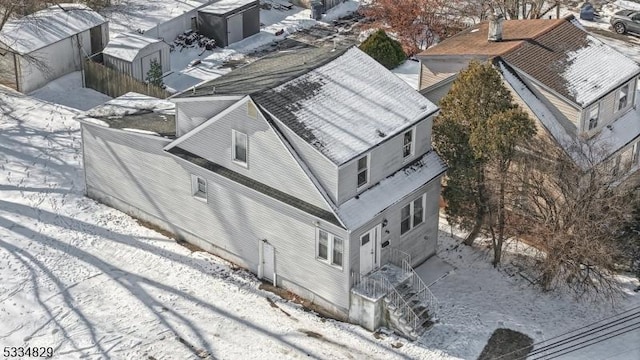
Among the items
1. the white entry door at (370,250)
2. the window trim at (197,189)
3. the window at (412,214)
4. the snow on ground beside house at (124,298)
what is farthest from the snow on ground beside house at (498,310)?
the window trim at (197,189)

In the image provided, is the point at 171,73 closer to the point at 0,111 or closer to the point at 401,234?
the point at 0,111

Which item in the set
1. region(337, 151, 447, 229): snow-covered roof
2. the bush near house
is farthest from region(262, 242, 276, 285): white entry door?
the bush near house

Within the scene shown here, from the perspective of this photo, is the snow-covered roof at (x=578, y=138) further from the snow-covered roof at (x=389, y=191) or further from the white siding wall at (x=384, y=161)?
the snow-covered roof at (x=389, y=191)

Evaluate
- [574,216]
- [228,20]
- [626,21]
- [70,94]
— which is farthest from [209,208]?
[626,21]

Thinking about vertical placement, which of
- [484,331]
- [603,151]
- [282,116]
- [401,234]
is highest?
[282,116]

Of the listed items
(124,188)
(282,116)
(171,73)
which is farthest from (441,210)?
(171,73)

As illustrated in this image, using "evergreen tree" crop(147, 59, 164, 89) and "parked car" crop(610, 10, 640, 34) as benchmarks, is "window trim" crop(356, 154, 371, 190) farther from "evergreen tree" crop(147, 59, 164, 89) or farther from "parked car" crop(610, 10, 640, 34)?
"parked car" crop(610, 10, 640, 34)
